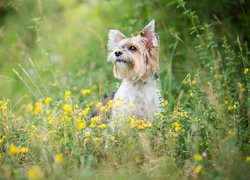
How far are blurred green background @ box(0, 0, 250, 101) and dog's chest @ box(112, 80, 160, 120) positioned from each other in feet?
3.84

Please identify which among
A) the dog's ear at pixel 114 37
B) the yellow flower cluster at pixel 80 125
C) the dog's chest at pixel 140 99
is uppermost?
the dog's ear at pixel 114 37

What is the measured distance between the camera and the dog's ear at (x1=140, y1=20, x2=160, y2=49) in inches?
275

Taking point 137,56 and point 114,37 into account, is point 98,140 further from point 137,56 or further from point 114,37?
point 114,37

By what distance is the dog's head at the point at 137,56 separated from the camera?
695cm

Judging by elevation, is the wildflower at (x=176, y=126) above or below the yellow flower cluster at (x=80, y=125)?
below

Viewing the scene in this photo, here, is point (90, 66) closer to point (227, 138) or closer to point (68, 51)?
point (68, 51)

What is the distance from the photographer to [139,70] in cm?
694

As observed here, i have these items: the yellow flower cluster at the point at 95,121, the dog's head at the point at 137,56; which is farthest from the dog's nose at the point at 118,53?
the yellow flower cluster at the point at 95,121

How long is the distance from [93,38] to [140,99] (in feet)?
14.9

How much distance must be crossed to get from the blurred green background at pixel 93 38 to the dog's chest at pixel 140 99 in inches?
46.0

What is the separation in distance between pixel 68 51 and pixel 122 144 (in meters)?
5.76

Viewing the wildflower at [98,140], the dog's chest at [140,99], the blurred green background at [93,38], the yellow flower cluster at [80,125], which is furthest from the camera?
the blurred green background at [93,38]

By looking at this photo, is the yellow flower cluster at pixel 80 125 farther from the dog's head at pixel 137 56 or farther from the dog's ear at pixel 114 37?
the dog's ear at pixel 114 37

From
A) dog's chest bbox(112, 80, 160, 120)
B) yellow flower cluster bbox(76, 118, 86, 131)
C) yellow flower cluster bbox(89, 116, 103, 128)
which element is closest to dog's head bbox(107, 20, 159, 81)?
dog's chest bbox(112, 80, 160, 120)
